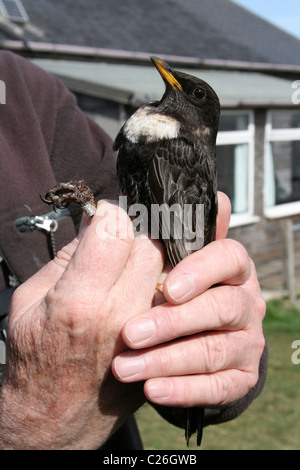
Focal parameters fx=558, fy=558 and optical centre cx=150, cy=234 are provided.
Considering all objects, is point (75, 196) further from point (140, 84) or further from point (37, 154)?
point (140, 84)

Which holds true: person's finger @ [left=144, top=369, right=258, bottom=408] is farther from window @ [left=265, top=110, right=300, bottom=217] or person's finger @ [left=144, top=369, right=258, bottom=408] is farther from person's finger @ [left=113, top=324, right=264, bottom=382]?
window @ [left=265, top=110, right=300, bottom=217]

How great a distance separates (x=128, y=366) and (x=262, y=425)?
468 cm

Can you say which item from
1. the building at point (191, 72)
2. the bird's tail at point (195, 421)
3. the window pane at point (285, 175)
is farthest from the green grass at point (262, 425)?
the window pane at point (285, 175)

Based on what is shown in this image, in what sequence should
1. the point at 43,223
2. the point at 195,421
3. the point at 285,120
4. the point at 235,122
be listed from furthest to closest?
the point at 285,120 < the point at 235,122 < the point at 43,223 < the point at 195,421

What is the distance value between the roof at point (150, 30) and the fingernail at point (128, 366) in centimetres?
929

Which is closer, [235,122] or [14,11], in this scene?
[14,11]

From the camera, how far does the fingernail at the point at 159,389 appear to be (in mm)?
1583

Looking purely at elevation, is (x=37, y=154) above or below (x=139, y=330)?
above

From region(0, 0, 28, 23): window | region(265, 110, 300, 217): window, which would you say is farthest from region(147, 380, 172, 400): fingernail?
region(265, 110, 300, 217): window

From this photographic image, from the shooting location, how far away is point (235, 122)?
1145 centimetres

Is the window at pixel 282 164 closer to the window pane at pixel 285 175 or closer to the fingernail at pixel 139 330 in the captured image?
the window pane at pixel 285 175

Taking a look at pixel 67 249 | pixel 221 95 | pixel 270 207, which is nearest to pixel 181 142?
pixel 67 249

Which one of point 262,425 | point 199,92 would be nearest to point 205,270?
point 199,92

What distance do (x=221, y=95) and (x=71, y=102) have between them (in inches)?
312
